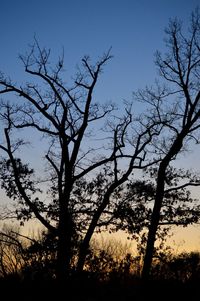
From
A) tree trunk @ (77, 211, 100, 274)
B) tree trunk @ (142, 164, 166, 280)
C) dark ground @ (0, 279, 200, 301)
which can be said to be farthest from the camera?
tree trunk @ (77, 211, 100, 274)

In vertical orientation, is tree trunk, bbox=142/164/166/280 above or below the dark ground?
above

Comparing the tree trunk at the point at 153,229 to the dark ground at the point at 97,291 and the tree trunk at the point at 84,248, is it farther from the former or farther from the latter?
the tree trunk at the point at 84,248

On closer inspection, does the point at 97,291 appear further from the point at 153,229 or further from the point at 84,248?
the point at 153,229

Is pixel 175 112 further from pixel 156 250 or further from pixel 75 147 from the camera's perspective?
pixel 156 250

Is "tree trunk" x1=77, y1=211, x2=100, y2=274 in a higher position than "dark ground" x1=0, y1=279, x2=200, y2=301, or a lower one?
higher

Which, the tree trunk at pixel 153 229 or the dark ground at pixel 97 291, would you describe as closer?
the tree trunk at pixel 153 229

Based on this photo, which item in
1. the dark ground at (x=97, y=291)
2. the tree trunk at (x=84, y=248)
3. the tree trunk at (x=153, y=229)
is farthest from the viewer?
the tree trunk at (x=84, y=248)

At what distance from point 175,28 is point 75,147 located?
8.92 meters

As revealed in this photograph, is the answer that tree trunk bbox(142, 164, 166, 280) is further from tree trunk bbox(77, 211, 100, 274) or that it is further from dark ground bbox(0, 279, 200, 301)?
tree trunk bbox(77, 211, 100, 274)

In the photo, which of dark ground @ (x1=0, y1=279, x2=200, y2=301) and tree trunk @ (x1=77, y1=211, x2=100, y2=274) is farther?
tree trunk @ (x1=77, y1=211, x2=100, y2=274)

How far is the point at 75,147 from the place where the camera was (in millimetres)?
19953

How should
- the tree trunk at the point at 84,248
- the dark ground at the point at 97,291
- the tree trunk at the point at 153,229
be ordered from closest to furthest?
the tree trunk at the point at 153,229, the dark ground at the point at 97,291, the tree trunk at the point at 84,248

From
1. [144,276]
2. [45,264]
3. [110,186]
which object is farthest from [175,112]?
[45,264]

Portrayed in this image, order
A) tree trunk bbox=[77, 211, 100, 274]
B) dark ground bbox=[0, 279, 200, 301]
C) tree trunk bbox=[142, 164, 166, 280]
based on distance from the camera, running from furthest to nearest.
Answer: tree trunk bbox=[77, 211, 100, 274] < dark ground bbox=[0, 279, 200, 301] < tree trunk bbox=[142, 164, 166, 280]
